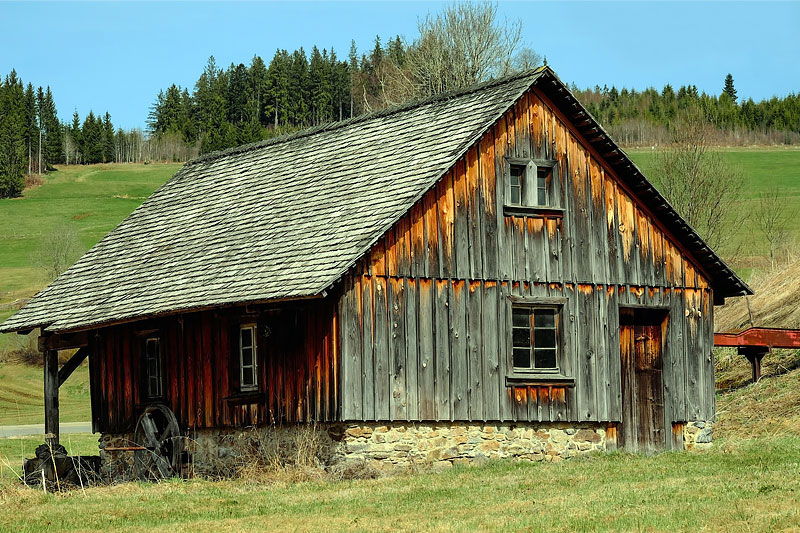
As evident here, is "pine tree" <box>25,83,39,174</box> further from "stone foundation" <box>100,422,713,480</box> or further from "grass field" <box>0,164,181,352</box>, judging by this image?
"stone foundation" <box>100,422,713,480</box>

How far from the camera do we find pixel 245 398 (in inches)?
791

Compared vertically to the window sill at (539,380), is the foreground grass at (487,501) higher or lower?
lower

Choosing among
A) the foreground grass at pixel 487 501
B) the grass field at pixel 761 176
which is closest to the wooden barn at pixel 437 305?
the foreground grass at pixel 487 501

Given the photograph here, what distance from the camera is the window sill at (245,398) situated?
1986 centimetres

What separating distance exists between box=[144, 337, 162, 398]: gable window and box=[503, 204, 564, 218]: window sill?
24.4 feet

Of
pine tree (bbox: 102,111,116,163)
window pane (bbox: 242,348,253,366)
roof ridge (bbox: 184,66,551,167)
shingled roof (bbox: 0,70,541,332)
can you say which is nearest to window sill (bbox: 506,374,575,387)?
shingled roof (bbox: 0,70,541,332)

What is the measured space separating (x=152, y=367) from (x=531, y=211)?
26.6 feet

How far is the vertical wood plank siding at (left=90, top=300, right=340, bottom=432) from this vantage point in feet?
60.7

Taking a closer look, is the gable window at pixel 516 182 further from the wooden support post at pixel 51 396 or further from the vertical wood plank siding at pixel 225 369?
the wooden support post at pixel 51 396

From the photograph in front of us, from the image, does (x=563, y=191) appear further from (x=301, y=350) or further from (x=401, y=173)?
(x=301, y=350)

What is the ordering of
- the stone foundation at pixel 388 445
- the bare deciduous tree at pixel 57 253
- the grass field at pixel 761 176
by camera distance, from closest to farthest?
the stone foundation at pixel 388 445 → the grass field at pixel 761 176 → the bare deciduous tree at pixel 57 253

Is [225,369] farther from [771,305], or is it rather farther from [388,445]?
[771,305]

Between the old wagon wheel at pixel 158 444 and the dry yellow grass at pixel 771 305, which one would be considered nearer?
the old wagon wheel at pixel 158 444

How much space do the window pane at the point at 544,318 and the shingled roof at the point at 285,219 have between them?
9.68ft
